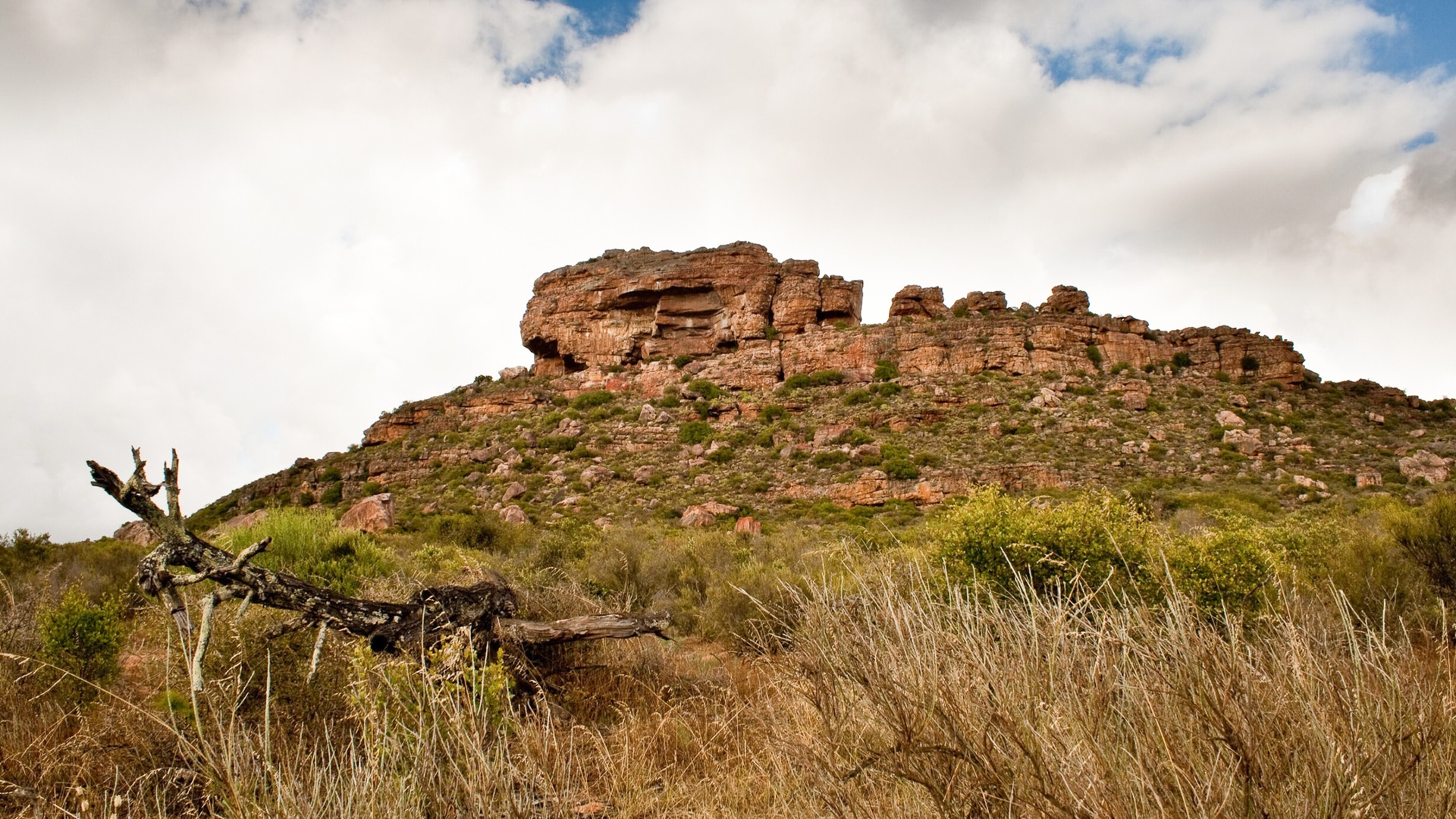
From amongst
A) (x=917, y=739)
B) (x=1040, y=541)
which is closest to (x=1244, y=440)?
(x=1040, y=541)

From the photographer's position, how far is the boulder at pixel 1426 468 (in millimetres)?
23016

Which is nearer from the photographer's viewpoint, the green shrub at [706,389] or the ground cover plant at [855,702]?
the ground cover plant at [855,702]

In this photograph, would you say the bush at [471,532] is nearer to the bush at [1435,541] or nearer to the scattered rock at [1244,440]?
the bush at [1435,541]

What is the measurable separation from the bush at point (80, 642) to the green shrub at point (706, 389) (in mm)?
34073

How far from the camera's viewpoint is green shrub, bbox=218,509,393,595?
23.6 ft

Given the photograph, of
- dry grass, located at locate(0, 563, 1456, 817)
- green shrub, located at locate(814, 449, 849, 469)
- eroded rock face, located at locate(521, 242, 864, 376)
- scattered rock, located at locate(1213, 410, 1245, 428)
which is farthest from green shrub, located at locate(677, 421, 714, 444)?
dry grass, located at locate(0, 563, 1456, 817)

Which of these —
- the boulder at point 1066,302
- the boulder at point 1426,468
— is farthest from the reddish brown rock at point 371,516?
the boulder at point 1066,302

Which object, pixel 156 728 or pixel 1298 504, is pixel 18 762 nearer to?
pixel 156 728

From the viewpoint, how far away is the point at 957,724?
231cm


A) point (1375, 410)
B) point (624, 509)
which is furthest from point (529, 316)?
point (1375, 410)

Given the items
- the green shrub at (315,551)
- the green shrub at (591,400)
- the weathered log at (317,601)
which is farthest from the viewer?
the green shrub at (591,400)

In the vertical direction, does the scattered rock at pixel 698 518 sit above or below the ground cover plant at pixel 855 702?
above

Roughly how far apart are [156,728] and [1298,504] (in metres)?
25.8

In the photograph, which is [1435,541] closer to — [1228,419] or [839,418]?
[839,418]
